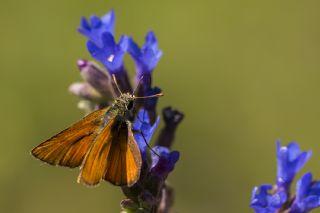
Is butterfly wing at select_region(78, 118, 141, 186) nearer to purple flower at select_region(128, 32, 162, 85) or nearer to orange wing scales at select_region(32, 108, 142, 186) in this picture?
orange wing scales at select_region(32, 108, 142, 186)

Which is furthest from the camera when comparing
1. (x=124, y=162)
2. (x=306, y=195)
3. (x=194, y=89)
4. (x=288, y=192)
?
(x=194, y=89)

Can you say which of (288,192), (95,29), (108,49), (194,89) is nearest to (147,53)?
(108,49)

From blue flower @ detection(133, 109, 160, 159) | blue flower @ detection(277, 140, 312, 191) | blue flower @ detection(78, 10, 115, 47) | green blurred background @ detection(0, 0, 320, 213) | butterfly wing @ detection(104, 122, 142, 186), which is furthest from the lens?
green blurred background @ detection(0, 0, 320, 213)

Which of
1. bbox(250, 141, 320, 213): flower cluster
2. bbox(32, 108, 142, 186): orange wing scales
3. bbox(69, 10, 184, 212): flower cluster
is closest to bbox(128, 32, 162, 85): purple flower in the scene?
bbox(69, 10, 184, 212): flower cluster

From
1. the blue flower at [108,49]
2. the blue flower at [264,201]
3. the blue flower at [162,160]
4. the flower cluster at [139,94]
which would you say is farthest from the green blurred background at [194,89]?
the blue flower at [264,201]

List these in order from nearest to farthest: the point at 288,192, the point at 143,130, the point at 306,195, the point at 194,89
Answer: the point at 143,130 < the point at 306,195 < the point at 288,192 < the point at 194,89

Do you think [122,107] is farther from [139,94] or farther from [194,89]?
[194,89]

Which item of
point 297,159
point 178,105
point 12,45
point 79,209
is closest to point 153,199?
point 297,159
